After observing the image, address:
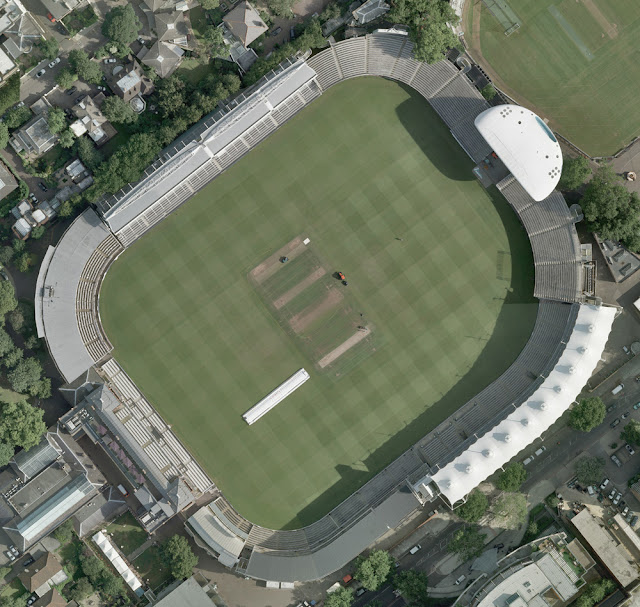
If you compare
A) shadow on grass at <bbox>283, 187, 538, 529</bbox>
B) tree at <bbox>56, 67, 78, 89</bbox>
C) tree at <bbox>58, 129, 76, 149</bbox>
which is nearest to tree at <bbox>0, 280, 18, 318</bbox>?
tree at <bbox>58, 129, 76, 149</bbox>

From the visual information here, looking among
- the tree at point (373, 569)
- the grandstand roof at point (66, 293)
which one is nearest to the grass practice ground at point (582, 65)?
the tree at point (373, 569)

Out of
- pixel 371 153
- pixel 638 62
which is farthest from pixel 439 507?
pixel 638 62

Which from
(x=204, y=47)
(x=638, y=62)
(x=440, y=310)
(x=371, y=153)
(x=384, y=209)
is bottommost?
(x=440, y=310)

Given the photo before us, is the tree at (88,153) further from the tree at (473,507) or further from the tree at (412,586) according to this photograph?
the tree at (412,586)

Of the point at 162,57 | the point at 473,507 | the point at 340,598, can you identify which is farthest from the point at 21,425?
the point at 473,507

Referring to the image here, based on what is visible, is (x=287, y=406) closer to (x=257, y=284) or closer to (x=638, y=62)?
(x=257, y=284)
